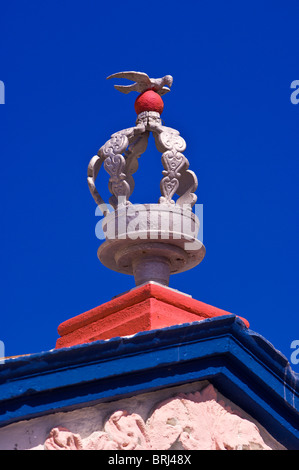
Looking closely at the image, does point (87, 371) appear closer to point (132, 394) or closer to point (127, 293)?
point (132, 394)

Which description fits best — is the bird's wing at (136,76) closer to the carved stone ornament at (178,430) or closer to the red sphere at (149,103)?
the red sphere at (149,103)

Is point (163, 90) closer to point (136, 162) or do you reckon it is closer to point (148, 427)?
point (136, 162)

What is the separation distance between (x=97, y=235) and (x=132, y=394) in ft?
7.49

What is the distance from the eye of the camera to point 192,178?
9242mm

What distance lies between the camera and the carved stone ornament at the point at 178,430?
6996mm

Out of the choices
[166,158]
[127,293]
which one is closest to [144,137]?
[166,158]

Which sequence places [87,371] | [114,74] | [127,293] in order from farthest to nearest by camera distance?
[114,74] < [127,293] < [87,371]

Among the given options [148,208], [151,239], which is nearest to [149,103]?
[148,208]

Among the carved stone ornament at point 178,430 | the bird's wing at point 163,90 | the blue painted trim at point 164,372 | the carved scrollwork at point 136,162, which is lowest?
the carved stone ornament at point 178,430

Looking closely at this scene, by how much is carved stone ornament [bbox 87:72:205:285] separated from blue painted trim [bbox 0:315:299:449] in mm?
1596

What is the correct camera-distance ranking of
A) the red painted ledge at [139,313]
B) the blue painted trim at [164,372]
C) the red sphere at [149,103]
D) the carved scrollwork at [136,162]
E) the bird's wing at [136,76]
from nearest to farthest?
the blue painted trim at [164,372]
the red painted ledge at [139,313]
the carved scrollwork at [136,162]
the red sphere at [149,103]
the bird's wing at [136,76]

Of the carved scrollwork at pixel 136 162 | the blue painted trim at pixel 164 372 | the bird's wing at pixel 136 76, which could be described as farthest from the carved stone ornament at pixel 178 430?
the bird's wing at pixel 136 76

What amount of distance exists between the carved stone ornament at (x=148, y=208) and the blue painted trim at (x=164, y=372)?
1.60m

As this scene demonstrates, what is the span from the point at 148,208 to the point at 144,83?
1.67 m
